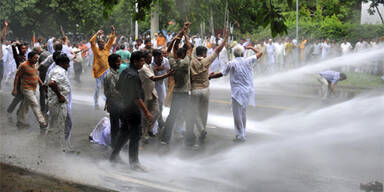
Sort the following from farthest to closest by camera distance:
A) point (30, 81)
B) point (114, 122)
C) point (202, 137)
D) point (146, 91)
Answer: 1. point (30, 81)
2. point (202, 137)
3. point (146, 91)
4. point (114, 122)

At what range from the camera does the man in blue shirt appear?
12.9m

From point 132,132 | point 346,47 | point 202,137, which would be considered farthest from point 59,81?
point 346,47

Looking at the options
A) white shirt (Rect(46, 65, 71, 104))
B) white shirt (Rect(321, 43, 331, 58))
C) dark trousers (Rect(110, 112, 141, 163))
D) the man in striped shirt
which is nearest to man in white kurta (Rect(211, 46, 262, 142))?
dark trousers (Rect(110, 112, 141, 163))

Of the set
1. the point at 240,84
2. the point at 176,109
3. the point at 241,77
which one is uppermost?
the point at 241,77

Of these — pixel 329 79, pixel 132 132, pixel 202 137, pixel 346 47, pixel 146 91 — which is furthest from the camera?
pixel 346 47

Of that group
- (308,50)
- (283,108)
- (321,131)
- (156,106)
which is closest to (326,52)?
(308,50)

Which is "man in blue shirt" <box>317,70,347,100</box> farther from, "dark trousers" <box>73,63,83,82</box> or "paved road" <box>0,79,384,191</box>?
"dark trousers" <box>73,63,83,82</box>

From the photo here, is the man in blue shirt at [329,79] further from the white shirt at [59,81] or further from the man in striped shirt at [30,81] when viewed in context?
the white shirt at [59,81]

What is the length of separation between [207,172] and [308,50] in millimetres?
19881

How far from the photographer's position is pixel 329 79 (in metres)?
13.2

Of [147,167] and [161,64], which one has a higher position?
[161,64]

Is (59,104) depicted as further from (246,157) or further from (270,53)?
(270,53)

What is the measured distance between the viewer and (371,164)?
6992 mm

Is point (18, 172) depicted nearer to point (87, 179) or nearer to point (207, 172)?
point (87, 179)
